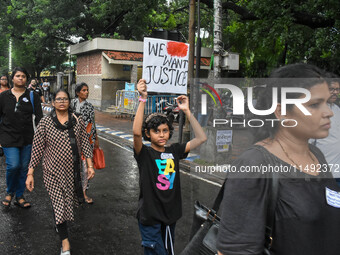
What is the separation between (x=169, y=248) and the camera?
2875mm

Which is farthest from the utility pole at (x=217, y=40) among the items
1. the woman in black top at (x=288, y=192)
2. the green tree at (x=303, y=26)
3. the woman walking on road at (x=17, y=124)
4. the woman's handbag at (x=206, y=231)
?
the woman in black top at (x=288, y=192)

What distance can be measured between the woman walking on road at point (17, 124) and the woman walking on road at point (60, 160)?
4.25 feet

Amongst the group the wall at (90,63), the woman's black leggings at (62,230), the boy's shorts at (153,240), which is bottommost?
the woman's black leggings at (62,230)

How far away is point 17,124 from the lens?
16.2ft

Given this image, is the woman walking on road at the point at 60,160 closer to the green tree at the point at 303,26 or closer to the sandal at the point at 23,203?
the sandal at the point at 23,203

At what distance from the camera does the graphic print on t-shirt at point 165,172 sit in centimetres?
285

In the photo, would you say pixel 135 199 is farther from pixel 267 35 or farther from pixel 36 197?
pixel 267 35

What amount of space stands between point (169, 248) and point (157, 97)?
15564 millimetres

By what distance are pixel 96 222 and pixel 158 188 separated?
2203 mm

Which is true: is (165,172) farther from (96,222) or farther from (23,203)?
(23,203)

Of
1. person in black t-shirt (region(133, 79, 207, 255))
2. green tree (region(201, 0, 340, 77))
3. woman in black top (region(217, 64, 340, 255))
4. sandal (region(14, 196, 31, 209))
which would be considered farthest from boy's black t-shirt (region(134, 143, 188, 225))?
green tree (region(201, 0, 340, 77))

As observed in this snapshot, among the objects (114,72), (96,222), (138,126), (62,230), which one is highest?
(114,72)

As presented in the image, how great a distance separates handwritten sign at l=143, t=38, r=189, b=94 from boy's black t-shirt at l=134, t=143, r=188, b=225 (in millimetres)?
1512

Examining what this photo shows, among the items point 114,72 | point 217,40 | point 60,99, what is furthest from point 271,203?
point 114,72
